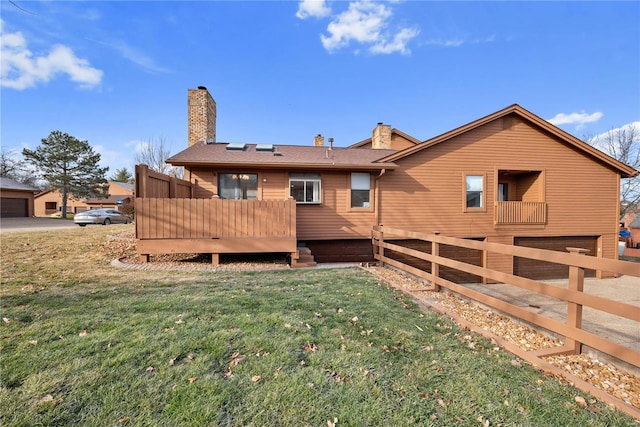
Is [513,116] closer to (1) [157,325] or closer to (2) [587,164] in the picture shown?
(2) [587,164]

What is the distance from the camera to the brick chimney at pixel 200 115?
10750mm

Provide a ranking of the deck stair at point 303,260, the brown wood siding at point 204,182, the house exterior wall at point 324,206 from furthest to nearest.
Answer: the house exterior wall at point 324,206
the brown wood siding at point 204,182
the deck stair at point 303,260

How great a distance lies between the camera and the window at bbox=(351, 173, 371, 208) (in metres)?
9.59

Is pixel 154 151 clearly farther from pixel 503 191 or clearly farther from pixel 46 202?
pixel 46 202

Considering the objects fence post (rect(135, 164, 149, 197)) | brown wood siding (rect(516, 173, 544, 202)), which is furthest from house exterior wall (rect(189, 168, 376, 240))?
brown wood siding (rect(516, 173, 544, 202))

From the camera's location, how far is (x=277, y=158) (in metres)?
9.47

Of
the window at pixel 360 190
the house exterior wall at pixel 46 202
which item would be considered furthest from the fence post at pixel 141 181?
the house exterior wall at pixel 46 202

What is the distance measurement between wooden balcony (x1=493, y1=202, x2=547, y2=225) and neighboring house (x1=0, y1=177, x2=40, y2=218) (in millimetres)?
40069

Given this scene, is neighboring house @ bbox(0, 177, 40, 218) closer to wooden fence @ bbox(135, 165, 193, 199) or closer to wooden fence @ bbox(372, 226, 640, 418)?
wooden fence @ bbox(135, 165, 193, 199)

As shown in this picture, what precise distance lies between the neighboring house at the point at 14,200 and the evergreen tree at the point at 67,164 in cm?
230

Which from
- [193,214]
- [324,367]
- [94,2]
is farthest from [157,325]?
[94,2]

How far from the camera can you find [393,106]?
1742 cm

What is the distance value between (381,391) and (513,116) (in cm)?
1235

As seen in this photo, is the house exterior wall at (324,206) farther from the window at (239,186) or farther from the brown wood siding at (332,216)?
the window at (239,186)
